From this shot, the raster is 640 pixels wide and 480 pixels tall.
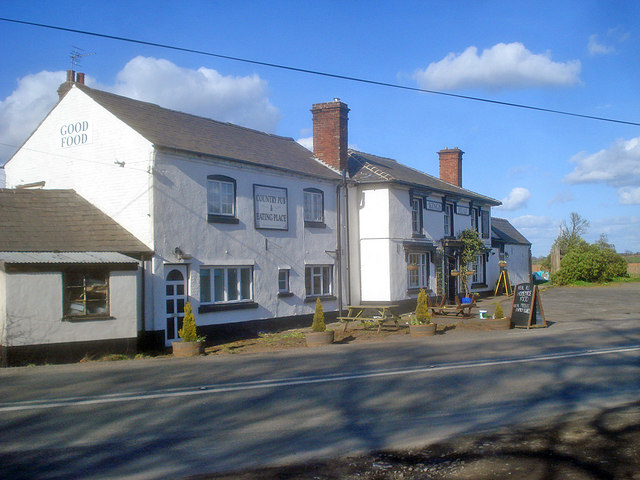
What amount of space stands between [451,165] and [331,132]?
1220cm

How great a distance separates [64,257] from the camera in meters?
16.2

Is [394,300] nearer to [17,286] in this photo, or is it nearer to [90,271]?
[90,271]

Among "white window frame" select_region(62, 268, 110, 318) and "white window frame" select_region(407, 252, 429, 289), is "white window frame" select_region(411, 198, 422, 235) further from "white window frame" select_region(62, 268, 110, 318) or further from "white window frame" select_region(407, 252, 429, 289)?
"white window frame" select_region(62, 268, 110, 318)

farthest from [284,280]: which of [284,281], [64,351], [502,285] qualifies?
[502,285]

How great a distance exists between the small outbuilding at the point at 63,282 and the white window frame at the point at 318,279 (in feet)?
24.4

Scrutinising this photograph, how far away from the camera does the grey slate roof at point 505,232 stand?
39778 mm

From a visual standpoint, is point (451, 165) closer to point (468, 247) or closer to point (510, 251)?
point (468, 247)

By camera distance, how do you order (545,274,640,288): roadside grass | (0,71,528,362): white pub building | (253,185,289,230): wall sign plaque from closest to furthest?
1. (0,71,528,362): white pub building
2. (253,185,289,230): wall sign plaque
3. (545,274,640,288): roadside grass

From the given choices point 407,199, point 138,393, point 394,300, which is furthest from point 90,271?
point 407,199

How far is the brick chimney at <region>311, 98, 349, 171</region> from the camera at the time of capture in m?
25.7

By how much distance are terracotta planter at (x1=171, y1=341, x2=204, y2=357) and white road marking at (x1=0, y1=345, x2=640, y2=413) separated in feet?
17.5

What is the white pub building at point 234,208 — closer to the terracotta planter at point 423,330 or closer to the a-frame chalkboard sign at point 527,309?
the terracotta planter at point 423,330

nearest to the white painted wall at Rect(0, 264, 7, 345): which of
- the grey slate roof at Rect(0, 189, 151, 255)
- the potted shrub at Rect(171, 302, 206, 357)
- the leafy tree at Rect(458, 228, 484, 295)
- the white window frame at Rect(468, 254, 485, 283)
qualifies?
the grey slate roof at Rect(0, 189, 151, 255)

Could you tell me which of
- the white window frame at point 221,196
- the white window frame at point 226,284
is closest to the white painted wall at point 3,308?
the white window frame at point 226,284
